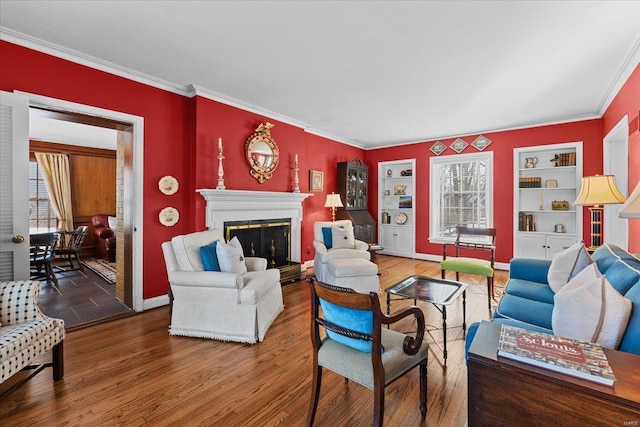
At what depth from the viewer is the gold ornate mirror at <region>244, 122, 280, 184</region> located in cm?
439

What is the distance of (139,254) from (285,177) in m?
2.46

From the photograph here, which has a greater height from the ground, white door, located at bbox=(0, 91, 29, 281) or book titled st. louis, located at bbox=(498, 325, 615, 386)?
white door, located at bbox=(0, 91, 29, 281)

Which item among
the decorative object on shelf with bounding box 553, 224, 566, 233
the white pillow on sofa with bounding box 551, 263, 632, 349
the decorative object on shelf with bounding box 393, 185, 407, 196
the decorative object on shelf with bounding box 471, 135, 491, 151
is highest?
the decorative object on shelf with bounding box 471, 135, 491, 151

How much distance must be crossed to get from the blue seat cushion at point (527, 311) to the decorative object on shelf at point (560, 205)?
3.63m

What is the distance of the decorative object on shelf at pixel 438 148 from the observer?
6.24 meters

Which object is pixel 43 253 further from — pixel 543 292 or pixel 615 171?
pixel 615 171

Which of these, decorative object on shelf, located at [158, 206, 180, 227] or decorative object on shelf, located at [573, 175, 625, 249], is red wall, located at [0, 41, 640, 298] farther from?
decorative object on shelf, located at [573, 175, 625, 249]

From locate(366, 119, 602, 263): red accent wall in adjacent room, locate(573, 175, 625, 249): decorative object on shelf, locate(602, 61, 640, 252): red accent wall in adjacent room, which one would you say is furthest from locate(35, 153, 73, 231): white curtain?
locate(602, 61, 640, 252): red accent wall in adjacent room

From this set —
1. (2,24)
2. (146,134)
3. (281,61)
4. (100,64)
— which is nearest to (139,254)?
(146,134)

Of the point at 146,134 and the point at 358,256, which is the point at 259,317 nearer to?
the point at 358,256

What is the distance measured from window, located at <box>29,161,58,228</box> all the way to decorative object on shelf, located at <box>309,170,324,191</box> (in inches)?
225

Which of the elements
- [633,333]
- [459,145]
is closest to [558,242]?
[459,145]

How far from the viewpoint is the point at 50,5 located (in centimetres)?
219

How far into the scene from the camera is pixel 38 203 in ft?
21.0
